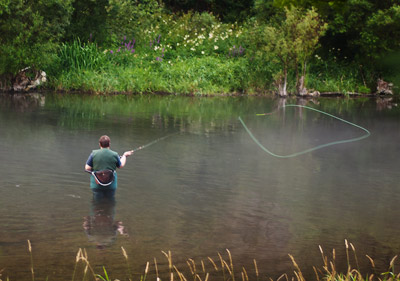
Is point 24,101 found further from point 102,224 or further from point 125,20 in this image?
point 102,224

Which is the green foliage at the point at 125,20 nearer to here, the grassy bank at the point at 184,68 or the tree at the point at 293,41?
the grassy bank at the point at 184,68

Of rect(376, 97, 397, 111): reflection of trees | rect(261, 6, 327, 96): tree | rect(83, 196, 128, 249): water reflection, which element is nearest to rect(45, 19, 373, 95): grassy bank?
rect(261, 6, 327, 96): tree

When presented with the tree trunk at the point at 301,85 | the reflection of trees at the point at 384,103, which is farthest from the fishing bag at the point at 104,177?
the tree trunk at the point at 301,85

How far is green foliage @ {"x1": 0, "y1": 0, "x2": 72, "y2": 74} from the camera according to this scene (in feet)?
85.2

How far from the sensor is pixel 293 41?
2923cm

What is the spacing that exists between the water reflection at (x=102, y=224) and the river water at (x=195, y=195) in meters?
0.03

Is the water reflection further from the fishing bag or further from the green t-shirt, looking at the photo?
the green t-shirt

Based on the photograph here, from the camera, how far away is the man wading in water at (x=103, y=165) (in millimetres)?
9906

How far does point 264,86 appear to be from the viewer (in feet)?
102

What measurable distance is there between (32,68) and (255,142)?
1368 cm

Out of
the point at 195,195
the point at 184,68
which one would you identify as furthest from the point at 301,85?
the point at 195,195

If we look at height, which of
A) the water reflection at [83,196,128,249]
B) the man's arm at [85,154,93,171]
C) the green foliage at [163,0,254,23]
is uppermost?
the green foliage at [163,0,254,23]

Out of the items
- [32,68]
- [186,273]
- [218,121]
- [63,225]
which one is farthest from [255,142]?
[32,68]

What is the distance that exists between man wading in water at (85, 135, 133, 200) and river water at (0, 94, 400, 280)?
312 mm
